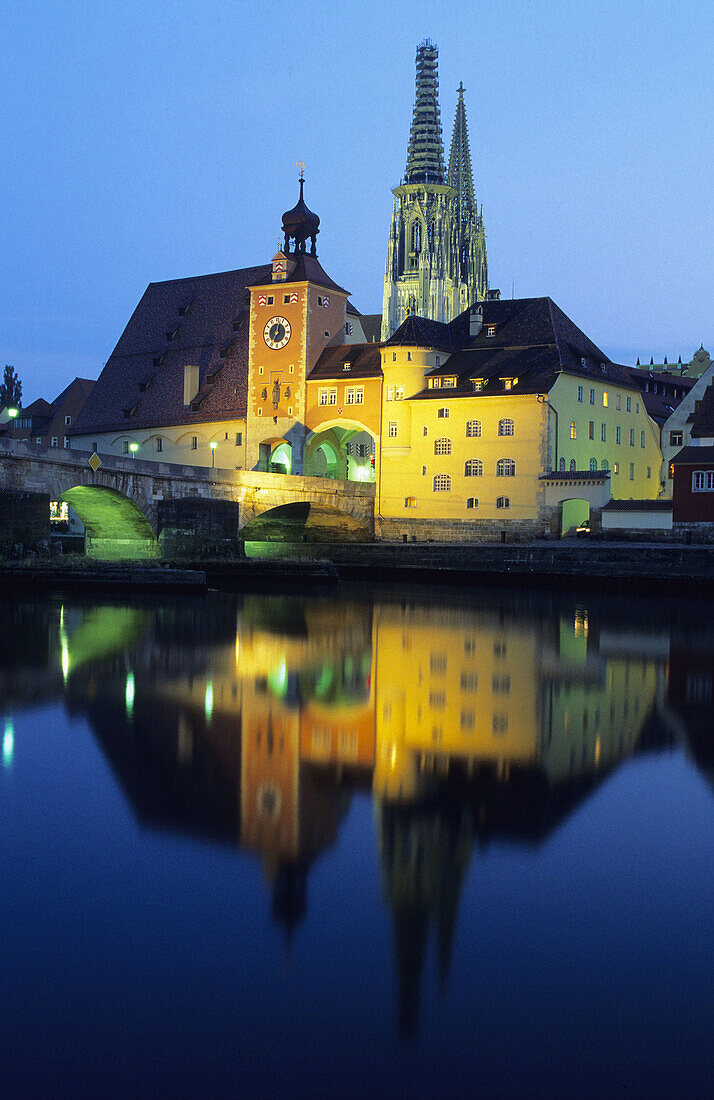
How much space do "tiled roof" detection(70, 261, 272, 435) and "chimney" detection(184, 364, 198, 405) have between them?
15.1 inches

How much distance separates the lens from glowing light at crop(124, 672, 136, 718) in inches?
569

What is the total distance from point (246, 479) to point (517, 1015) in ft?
143

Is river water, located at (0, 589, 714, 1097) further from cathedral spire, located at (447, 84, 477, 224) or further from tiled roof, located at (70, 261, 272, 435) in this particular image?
cathedral spire, located at (447, 84, 477, 224)

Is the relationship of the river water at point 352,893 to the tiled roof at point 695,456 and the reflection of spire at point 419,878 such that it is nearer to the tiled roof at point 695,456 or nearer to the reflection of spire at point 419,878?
the reflection of spire at point 419,878

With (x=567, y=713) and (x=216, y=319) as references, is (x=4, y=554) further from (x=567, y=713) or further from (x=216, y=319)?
(x=216, y=319)

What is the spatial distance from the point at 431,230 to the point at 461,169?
44.9 feet

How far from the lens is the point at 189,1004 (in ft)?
18.8

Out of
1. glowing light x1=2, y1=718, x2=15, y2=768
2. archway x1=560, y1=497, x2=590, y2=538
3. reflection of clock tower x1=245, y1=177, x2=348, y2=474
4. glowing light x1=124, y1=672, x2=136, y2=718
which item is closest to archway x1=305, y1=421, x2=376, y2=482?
reflection of clock tower x1=245, y1=177, x2=348, y2=474

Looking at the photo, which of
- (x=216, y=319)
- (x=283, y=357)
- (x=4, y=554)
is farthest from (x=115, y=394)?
(x=4, y=554)

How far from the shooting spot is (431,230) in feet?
344

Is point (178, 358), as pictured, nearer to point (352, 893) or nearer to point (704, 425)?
point (704, 425)

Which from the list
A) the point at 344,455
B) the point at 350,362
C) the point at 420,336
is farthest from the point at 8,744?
the point at 344,455

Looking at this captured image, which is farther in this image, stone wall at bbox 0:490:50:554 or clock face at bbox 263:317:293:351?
clock face at bbox 263:317:293:351

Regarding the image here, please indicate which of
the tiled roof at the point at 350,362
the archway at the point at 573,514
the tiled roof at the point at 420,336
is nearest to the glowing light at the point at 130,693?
the archway at the point at 573,514
